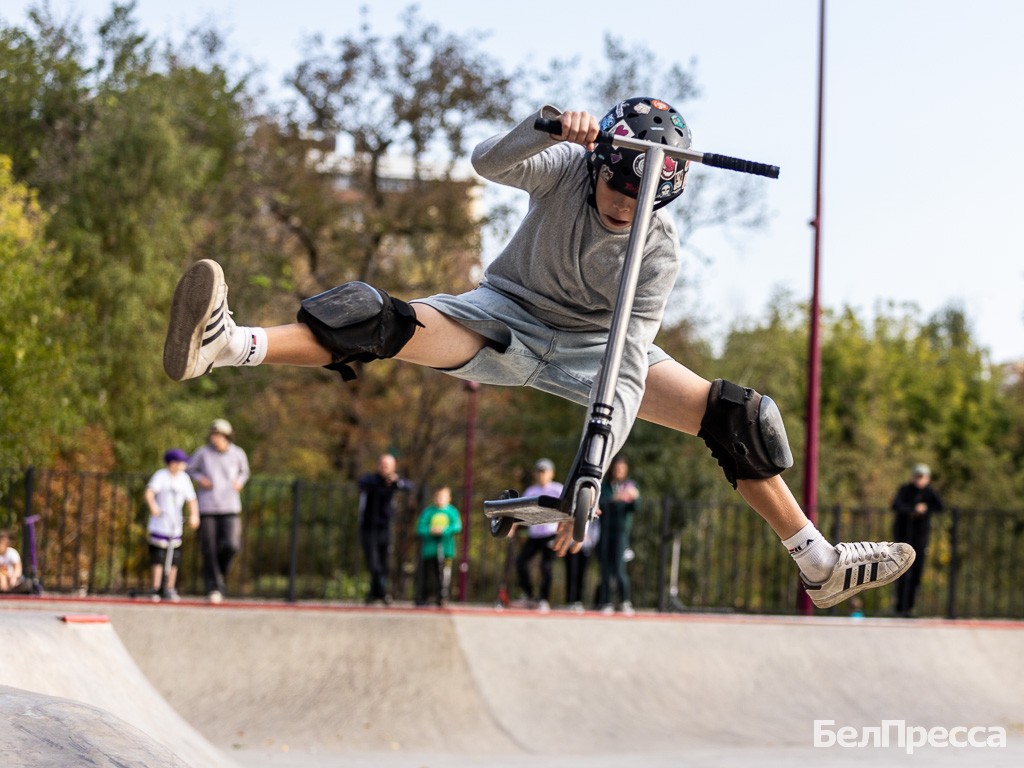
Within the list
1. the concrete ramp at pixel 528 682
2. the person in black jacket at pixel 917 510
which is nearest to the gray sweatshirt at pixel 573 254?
the concrete ramp at pixel 528 682

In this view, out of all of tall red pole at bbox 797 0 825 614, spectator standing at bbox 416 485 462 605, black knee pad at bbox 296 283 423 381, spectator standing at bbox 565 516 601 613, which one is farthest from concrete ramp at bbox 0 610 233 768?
tall red pole at bbox 797 0 825 614

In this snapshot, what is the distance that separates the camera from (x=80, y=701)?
5809mm

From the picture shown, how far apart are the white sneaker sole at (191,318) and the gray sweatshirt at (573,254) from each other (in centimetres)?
100

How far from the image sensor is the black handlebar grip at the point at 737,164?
384cm

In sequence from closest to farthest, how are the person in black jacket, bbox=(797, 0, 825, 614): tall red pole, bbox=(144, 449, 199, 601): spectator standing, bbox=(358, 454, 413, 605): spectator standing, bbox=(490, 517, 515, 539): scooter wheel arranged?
bbox=(490, 517, 515, 539): scooter wheel, bbox=(144, 449, 199, 601): spectator standing, bbox=(358, 454, 413, 605): spectator standing, the person in black jacket, bbox=(797, 0, 825, 614): tall red pole

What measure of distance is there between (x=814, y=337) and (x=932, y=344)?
52.0 m

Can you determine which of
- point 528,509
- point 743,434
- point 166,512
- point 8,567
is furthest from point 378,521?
point 528,509

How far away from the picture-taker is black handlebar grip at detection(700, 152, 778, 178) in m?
3.84

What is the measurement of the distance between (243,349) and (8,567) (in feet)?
26.9


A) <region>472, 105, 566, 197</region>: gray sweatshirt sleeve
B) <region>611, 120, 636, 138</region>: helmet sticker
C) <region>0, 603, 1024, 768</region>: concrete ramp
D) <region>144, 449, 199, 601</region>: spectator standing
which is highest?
<region>611, 120, 636, 138</region>: helmet sticker

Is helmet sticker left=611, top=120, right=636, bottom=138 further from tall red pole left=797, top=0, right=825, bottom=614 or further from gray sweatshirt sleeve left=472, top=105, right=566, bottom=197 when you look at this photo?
tall red pole left=797, top=0, right=825, bottom=614

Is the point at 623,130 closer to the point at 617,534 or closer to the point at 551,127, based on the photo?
the point at 551,127

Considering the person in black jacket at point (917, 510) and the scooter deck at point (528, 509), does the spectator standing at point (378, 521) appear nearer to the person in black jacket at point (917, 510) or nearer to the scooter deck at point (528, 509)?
the person in black jacket at point (917, 510)

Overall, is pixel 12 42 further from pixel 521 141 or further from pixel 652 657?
pixel 521 141
